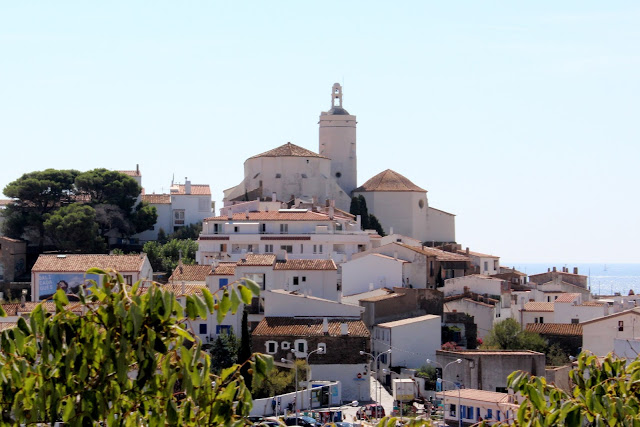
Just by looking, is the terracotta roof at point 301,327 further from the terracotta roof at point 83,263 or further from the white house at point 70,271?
the terracotta roof at point 83,263

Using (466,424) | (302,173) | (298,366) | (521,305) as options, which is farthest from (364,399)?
(302,173)

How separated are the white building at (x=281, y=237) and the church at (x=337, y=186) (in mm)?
8349

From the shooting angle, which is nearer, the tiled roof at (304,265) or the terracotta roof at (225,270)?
the terracotta roof at (225,270)

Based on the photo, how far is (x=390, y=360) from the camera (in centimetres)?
4472

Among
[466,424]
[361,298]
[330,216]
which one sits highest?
[330,216]

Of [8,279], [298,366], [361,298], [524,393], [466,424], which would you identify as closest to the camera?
[524,393]

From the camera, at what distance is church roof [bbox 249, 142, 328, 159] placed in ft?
245

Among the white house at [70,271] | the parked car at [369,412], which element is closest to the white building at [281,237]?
the white house at [70,271]

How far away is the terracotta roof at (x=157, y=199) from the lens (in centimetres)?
7587

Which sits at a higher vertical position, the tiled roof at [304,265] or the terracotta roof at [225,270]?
the tiled roof at [304,265]

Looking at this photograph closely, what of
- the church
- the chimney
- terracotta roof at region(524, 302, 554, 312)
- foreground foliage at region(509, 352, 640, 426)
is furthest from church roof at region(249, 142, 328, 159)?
foreground foliage at region(509, 352, 640, 426)

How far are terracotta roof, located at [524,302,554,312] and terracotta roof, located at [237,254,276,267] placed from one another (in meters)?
14.3

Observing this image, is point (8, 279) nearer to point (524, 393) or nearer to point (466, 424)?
point (466, 424)

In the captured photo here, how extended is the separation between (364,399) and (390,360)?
399 cm
